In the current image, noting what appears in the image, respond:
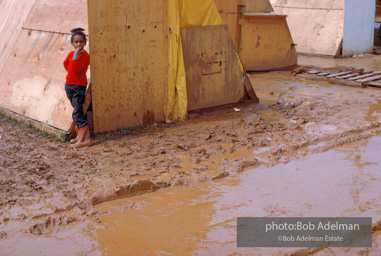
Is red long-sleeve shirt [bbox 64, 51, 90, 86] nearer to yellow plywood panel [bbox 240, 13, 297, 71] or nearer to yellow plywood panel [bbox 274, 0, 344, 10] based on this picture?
yellow plywood panel [bbox 240, 13, 297, 71]

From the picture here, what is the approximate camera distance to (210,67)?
7250mm

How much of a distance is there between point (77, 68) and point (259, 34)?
6.19 metres

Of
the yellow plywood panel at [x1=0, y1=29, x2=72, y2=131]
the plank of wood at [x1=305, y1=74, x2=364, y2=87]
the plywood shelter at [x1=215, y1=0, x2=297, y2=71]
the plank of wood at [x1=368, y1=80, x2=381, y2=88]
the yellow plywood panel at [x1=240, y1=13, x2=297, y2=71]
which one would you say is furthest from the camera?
the yellow plywood panel at [x1=240, y1=13, x2=297, y2=71]

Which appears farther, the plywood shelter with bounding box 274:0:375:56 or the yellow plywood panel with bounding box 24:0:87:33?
the plywood shelter with bounding box 274:0:375:56

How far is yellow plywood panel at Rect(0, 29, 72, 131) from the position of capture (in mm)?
6047

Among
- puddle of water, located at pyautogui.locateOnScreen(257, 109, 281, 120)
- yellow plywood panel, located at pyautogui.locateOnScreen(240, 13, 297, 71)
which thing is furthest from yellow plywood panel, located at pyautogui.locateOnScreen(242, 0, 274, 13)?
puddle of water, located at pyautogui.locateOnScreen(257, 109, 281, 120)

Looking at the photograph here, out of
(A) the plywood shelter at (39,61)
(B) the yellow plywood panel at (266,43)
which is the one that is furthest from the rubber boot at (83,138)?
(B) the yellow plywood panel at (266,43)

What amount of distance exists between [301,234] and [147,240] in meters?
1.20

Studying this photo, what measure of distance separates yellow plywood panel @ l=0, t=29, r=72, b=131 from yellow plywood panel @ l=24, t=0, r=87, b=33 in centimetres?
11

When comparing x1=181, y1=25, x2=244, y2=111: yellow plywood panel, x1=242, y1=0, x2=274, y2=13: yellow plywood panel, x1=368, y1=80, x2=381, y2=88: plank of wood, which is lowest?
x1=368, y1=80, x2=381, y2=88: plank of wood

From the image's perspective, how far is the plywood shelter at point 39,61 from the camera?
6.06 metres

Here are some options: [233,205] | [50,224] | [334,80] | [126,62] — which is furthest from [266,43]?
[50,224]

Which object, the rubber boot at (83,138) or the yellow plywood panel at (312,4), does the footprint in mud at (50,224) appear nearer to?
the rubber boot at (83,138)

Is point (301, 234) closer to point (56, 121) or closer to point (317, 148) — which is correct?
point (317, 148)
